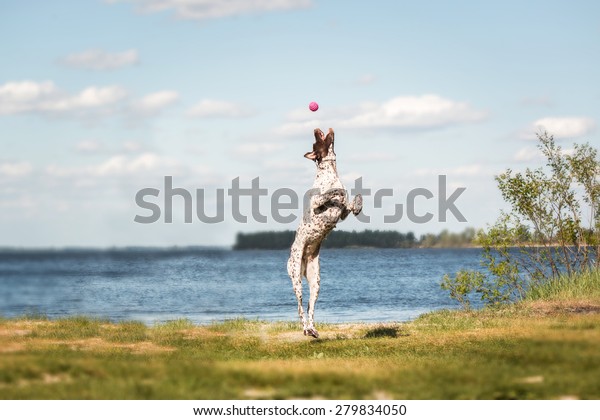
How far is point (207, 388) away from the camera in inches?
461

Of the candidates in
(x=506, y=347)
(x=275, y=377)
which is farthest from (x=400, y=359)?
(x=275, y=377)

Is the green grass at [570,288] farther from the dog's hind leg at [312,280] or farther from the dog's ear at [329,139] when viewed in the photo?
the dog's ear at [329,139]

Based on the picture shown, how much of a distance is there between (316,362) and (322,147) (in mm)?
5237

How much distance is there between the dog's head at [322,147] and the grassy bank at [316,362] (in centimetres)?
402

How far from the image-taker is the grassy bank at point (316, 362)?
11.7 meters

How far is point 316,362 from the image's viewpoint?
14750 mm

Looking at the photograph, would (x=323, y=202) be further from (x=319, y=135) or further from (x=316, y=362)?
(x=316, y=362)

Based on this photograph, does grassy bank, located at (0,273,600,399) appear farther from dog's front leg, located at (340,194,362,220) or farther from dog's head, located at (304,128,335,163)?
dog's head, located at (304,128,335,163)

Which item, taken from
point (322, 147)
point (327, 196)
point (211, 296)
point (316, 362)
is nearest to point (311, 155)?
point (322, 147)

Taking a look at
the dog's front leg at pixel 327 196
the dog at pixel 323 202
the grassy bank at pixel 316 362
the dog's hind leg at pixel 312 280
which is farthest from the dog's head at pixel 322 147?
the grassy bank at pixel 316 362

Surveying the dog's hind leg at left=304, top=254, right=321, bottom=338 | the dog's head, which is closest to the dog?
the dog's head

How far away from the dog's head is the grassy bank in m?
4.02

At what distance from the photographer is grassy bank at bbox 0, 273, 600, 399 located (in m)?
11.7

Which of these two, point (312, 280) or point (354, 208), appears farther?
point (312, 280)
